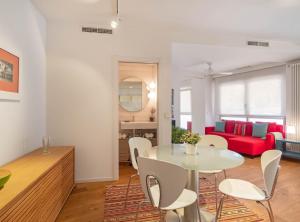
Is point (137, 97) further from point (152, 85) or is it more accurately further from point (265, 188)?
point (265, 188)

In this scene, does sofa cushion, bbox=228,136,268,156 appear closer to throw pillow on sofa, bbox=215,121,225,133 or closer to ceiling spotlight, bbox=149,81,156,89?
throw pillow on sofa, bbox=215,121,225,133

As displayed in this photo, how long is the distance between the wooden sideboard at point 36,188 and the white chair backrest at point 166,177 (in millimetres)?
863

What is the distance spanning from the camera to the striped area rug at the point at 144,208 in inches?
89.0

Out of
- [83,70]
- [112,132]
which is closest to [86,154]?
[112,132]

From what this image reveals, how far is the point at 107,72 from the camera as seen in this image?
11.3 ft

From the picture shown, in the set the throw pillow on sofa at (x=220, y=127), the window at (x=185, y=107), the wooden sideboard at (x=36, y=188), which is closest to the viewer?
the wooden sideboard at (x=36, y=188)

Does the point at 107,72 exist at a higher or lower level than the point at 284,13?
lower

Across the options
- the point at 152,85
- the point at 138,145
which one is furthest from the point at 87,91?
the point at 152,85

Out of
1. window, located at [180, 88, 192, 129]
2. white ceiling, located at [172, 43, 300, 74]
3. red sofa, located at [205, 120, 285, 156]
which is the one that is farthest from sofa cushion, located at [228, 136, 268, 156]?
window, located at [180, 88, 192, 129]

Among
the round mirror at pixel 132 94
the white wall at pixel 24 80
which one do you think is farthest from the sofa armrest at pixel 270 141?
the white wall at pixel 24 80

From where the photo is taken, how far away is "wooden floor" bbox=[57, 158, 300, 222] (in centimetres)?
231

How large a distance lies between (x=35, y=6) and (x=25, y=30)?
1.91 feet

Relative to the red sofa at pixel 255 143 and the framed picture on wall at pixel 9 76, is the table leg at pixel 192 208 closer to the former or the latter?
the framed picture on wall at pixel 9 76

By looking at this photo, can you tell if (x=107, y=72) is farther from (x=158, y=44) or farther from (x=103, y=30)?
(x=158, y=44)
